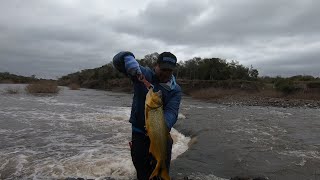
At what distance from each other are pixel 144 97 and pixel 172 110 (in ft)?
1.33

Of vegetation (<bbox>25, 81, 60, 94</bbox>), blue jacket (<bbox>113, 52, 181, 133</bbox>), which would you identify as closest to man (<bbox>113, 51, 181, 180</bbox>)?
blue jacket (<bbox>113, 52, 181, 133</bbox>)

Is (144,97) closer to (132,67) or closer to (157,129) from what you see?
(132,67)

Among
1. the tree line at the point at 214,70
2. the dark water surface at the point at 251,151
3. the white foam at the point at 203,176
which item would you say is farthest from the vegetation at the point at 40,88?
the white foam at the point at 203,176

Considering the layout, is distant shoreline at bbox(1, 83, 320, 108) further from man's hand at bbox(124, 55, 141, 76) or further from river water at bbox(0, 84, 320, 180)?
man's hand at bbox(124, 55, 141, 76)

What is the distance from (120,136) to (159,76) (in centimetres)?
1271

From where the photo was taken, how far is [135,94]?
4.89 metres

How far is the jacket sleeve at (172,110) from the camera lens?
15.3 ft

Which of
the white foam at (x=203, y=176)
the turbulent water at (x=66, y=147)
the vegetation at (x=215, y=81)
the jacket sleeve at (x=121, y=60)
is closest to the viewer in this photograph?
the jacket sleeve at (x=121, y=60)

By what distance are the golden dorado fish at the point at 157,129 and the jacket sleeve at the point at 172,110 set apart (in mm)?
323

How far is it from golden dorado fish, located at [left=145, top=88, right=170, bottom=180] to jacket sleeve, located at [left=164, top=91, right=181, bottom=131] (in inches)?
12.7

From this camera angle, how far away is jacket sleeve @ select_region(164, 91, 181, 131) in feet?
15.3

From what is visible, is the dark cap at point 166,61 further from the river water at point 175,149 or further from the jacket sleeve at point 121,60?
the river water at point 175,149

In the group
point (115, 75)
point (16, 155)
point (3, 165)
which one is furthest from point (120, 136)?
point (115, 75)

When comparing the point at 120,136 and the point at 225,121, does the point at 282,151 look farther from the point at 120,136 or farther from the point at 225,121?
the point at 225,121
